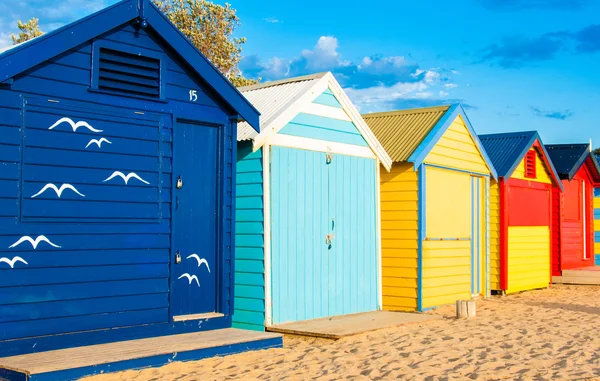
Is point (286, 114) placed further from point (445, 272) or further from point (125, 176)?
point (445, 272)

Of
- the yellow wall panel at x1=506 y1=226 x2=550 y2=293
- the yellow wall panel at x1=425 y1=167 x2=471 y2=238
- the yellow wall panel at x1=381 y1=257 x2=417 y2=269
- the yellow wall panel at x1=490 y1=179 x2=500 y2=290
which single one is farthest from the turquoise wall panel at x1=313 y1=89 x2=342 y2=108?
the yellow wall panel at x1=506 y1=226 x2=550 y2=293

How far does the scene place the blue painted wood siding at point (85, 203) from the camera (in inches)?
273

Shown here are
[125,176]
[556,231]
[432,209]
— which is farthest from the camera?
[556,231]

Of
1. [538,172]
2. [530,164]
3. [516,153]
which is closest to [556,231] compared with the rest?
[538,172]

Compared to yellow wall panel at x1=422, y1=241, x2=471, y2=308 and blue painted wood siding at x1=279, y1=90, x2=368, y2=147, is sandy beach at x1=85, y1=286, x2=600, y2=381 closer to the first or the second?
yellow wall panel at x1=422, y1=241, x2=471, y2=308

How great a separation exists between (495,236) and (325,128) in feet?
21.3

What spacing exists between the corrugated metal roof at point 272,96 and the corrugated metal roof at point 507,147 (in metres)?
6.42

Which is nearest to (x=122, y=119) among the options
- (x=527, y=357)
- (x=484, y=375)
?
(x=484, y=375)

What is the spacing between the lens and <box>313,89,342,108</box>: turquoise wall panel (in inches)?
428

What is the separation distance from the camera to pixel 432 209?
13070 millimetres

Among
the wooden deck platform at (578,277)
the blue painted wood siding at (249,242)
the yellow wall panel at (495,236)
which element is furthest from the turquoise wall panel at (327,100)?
the wooden deck platform at (578,277)

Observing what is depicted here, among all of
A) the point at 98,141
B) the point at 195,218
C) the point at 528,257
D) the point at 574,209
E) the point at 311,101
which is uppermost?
the point at 311,101

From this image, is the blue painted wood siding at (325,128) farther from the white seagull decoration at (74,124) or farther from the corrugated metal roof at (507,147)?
the corrugated metal roof at (507,147)

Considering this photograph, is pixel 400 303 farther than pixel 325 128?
Yes
